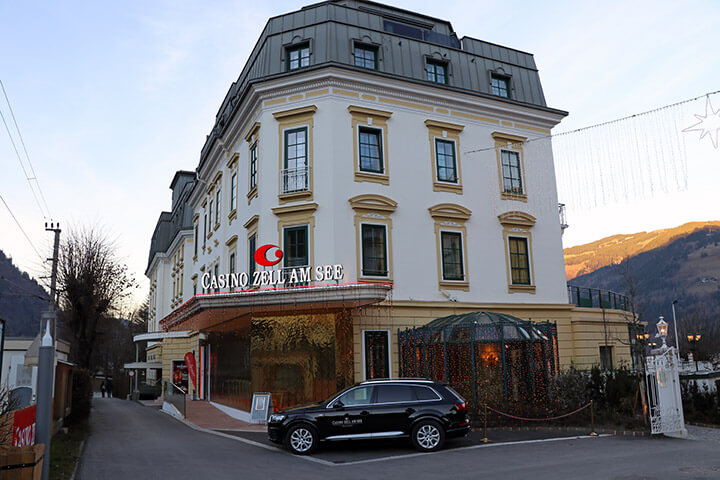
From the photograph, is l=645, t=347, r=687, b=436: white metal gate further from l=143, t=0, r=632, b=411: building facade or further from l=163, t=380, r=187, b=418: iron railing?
l=163, t=380, r=187, b=418: iron railing

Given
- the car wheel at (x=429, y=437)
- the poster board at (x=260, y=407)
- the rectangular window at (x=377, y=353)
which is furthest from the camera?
the rectangular window at (x=377, y=353)

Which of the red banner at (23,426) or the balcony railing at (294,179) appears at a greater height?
the balcony railing at (294,179)

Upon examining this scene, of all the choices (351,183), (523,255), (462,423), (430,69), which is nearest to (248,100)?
Answer: (351,183)

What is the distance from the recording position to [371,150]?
2166 cm

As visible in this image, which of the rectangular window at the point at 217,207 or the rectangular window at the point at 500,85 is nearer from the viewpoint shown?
the rectangular window at the point at 500,85

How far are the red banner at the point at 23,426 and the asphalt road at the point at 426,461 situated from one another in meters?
1.51

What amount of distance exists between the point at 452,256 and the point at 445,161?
3790 millimetres

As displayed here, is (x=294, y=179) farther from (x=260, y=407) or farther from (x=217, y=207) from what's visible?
(x=217, y=207)

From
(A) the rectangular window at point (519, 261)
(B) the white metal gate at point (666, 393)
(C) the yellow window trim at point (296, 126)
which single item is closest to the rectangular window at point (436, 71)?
(C) the yellow window trim at point (296, 126)

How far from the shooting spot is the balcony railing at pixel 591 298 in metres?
25.2

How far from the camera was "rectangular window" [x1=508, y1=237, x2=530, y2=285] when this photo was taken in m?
23.3

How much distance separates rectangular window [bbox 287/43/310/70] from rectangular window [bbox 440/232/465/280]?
8265 mm

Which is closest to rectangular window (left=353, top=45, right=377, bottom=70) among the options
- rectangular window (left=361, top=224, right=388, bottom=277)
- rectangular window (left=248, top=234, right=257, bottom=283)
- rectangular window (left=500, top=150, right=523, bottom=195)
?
rectangular window (left=361, top=224, right=388, bottom=277)

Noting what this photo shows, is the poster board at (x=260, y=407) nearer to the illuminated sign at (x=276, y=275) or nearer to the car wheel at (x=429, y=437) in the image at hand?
the illuminated sign at (x=276, y=275)
